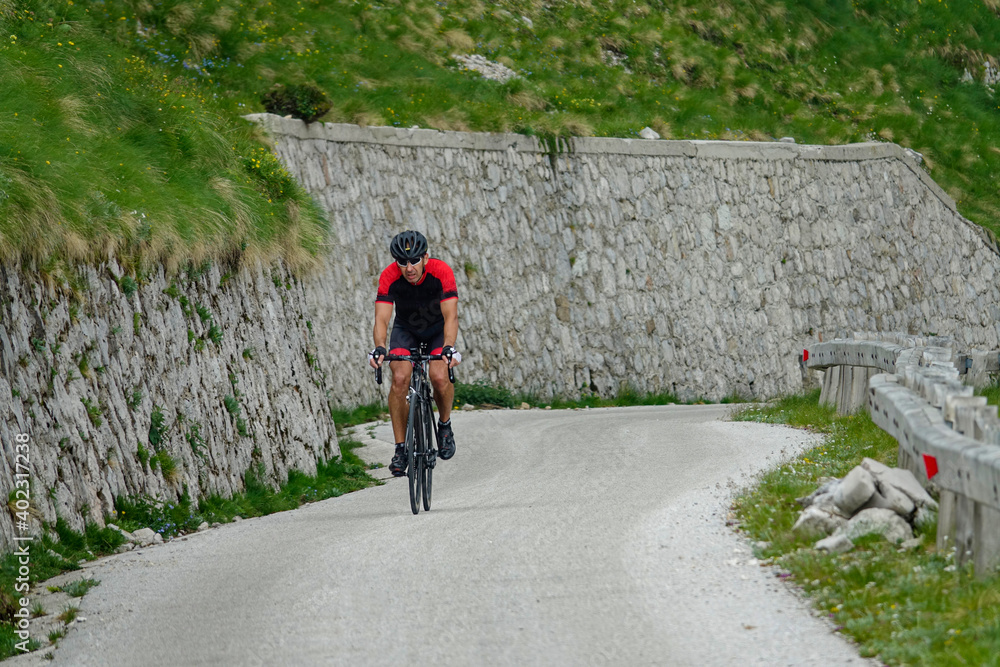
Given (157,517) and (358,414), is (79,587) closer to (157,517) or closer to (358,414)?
(157,517)

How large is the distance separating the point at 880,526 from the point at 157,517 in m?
5.88

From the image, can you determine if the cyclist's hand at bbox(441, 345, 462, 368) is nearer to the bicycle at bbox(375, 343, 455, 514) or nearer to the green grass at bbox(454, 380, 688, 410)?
the bicycle at bbox(375, 343, 455, 514)

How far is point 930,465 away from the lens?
5.96 metres

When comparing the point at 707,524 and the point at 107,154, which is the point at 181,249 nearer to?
the point at 107,154

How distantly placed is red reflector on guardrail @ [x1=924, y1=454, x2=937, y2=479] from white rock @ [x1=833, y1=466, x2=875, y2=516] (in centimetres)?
106

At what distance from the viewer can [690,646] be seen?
17.8 feet

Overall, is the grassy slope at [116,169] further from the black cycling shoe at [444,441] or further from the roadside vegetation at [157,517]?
the black cycling shoe at [444,441]

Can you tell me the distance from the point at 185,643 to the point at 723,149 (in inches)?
905

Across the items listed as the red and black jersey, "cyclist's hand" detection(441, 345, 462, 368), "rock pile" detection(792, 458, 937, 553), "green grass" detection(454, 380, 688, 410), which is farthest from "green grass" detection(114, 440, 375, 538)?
"green grass" detection(454, 380, 688, 410)

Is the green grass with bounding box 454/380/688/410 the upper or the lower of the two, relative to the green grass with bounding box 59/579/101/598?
lower

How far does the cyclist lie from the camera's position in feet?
31.0

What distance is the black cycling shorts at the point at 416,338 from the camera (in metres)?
9.83

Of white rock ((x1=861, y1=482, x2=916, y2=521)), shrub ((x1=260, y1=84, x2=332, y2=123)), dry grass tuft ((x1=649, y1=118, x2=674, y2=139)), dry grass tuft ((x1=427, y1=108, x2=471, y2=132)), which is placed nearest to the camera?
white rock ((x1=861, y1=482, x2=916, y2=521))

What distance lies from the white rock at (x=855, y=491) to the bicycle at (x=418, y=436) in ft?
11.3
